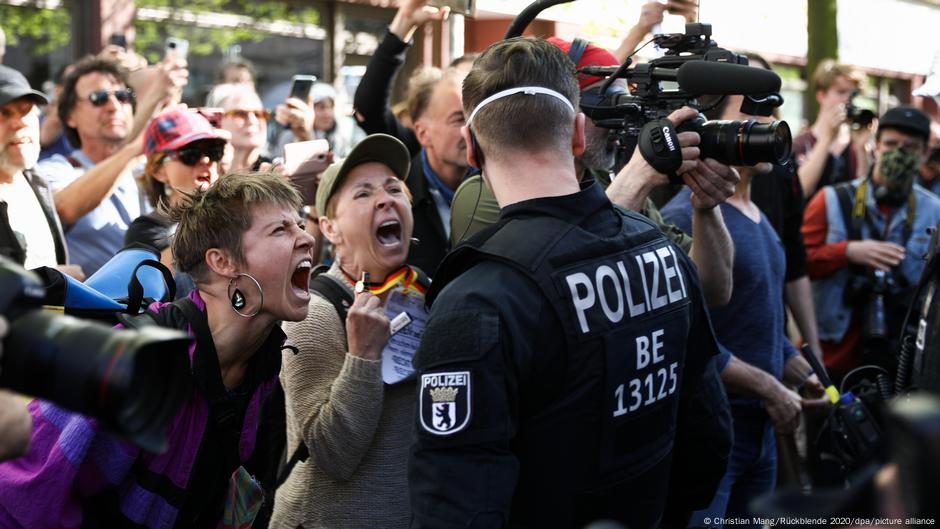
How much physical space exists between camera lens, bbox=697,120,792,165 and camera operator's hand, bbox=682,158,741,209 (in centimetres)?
6

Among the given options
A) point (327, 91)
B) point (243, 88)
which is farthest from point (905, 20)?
point (243, 88)

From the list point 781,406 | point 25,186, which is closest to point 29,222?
point 25,186

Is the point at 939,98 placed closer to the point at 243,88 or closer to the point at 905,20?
the point at 243,88

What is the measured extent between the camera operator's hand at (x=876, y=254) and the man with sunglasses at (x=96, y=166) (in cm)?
379

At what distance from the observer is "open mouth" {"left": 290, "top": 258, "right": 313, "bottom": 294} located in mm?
3123

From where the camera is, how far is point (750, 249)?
4074 mm

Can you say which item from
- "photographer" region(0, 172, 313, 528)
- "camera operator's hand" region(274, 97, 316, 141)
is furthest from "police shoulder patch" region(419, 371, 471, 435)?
"camera operator's hand" region(274, 97, 316, 141)

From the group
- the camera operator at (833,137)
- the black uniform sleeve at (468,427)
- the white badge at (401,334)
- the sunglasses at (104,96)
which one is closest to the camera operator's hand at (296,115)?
the sunglasses at (104,96)

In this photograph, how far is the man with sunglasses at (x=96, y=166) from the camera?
485cm

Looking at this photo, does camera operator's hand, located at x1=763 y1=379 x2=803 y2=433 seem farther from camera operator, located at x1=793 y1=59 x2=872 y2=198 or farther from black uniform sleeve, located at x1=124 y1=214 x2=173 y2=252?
camera operator, located at x1=793 y1=59 x2=872 y2=198

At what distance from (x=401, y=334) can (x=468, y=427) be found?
4.11 feet

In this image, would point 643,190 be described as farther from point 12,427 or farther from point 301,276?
point 12,427

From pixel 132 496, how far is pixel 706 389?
58.8 inches

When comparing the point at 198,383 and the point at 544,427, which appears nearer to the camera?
the point at 544,427
